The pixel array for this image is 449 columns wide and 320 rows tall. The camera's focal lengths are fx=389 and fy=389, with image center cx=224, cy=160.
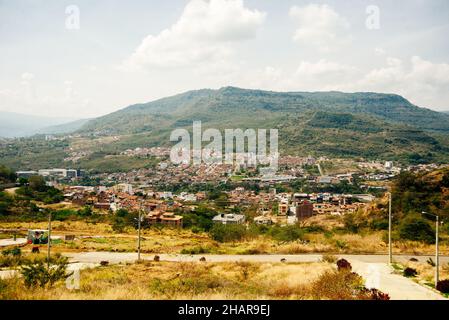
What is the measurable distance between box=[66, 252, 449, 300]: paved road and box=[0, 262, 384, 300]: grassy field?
1071mm

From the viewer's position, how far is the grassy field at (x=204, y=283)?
7.77 m

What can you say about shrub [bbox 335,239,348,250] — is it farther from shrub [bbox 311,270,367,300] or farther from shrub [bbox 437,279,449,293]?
shrub [bbox 311,270,367,300]

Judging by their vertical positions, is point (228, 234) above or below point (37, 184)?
below

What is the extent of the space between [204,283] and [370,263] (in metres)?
10.1

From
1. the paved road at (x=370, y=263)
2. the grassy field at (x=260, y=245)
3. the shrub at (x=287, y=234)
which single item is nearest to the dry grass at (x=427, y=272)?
the paved road at (x=370, y=263)

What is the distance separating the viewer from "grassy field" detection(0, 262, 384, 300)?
777 centimetres

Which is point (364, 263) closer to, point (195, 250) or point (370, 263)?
point (370, 263)

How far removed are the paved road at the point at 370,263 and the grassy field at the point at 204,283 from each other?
1.07 metres

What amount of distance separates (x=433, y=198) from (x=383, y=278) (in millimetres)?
23580

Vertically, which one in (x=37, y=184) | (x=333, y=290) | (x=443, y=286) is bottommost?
(x=37, y=184)

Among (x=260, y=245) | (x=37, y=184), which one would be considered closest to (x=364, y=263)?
(x=260, y=245)

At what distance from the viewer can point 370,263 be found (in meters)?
17.5

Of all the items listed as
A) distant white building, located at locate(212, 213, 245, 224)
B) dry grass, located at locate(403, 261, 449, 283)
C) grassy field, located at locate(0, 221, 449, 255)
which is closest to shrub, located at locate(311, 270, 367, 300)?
dry grass, located at locate(403, 261, 449, 283)

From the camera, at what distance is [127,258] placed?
65.0 feet
